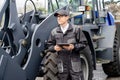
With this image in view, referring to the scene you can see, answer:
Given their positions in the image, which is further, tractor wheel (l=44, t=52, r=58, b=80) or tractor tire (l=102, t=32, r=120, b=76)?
tractor tire (l=102, t=32, r=120, b=76)

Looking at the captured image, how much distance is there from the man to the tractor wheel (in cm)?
8

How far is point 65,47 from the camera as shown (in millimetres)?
5301

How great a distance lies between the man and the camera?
5.34m

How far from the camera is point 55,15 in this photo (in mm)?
5512

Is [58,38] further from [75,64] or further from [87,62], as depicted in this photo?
[87,62]

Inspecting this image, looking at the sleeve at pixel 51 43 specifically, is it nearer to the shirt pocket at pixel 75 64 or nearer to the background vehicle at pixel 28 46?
the background vehicle at pixel 28 46

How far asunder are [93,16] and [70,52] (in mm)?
2643

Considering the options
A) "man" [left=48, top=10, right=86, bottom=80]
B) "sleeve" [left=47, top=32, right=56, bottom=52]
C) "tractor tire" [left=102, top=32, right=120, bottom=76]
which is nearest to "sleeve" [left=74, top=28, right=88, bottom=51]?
"man" [left=48, top=10, right=86, bottom=80]

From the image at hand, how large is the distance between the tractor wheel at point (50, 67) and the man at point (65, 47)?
82 millimetres

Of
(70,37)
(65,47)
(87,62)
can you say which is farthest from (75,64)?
(87,62)

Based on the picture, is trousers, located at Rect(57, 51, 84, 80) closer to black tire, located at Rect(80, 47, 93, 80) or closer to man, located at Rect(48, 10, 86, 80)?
man, located at Rect(48, 10, 86, 80)

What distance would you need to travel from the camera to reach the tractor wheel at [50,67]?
5.35m

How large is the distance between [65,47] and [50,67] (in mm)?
397

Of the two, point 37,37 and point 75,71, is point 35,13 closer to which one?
point 37,37
